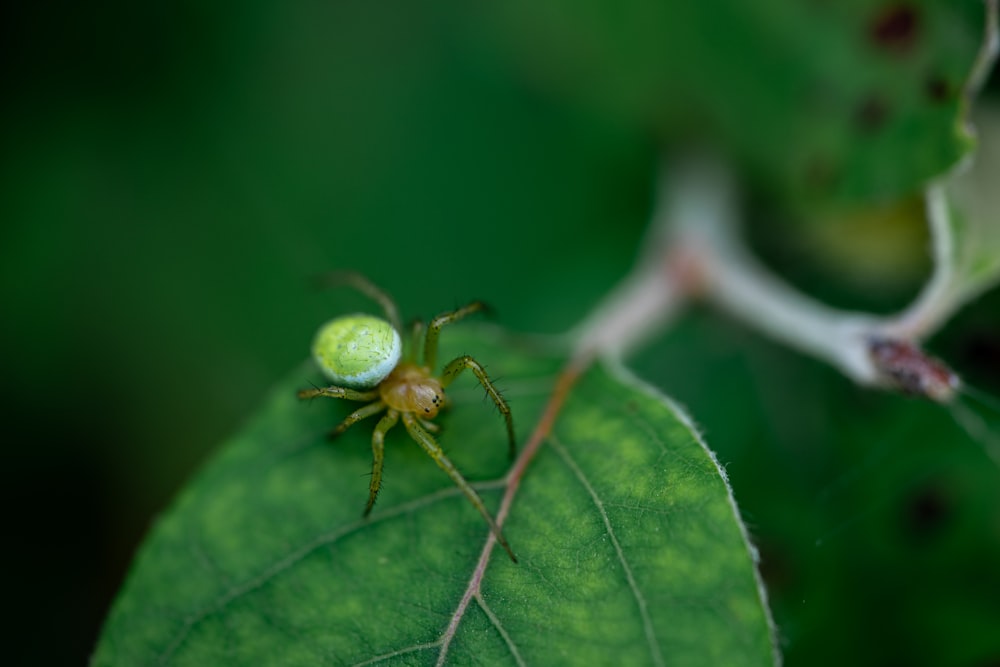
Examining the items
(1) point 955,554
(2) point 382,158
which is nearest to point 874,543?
(1) point 955,554

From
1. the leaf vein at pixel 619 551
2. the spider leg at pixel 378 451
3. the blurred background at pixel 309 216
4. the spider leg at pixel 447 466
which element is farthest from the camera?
the blurred background at pixel 309 216

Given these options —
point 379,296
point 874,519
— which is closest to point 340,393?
point 379,296

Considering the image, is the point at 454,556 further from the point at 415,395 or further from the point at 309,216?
the point at 309,216

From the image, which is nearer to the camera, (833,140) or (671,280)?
(833,140)

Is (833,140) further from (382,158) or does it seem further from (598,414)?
(382,158)

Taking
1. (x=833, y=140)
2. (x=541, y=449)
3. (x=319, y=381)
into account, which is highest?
(x=833, y=140)

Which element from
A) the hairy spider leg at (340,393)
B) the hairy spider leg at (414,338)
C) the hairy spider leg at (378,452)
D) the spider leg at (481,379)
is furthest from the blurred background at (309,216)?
the hairy spider leg at (378,452)

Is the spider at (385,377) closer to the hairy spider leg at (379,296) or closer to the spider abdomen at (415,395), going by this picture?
the spider abdomen at (415,395)
